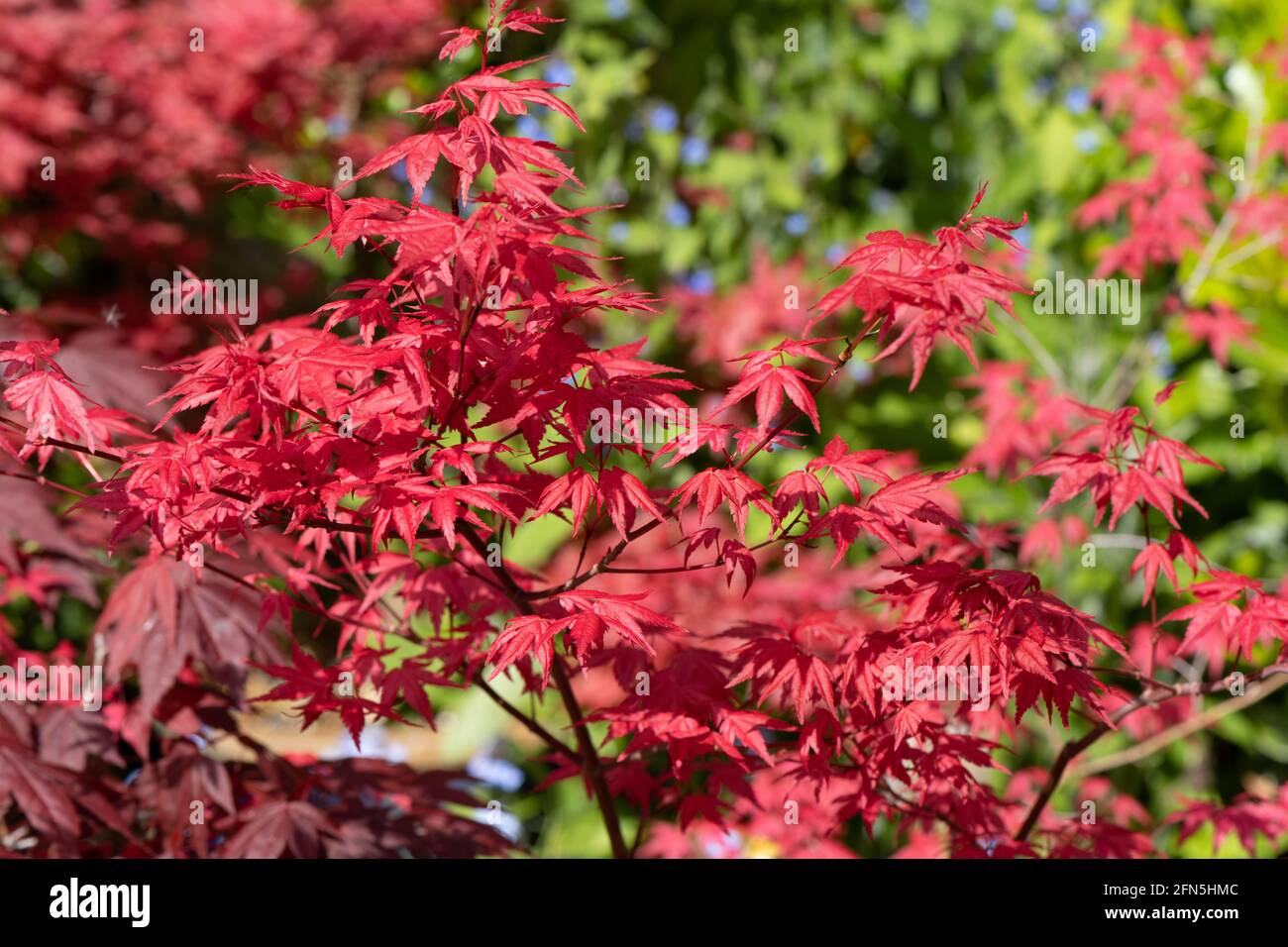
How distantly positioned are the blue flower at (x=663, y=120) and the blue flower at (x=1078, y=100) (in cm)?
132

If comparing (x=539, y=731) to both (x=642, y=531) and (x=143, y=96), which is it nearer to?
(x=642, y=531)

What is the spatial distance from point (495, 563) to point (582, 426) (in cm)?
28

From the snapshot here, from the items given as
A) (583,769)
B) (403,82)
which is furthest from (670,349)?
(583,769)

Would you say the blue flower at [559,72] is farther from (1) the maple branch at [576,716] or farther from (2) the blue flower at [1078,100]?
(1) the maple branch at [576,716]

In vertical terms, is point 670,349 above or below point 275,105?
below

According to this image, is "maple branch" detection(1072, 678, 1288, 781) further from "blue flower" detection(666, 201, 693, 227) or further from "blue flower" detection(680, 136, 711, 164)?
"blue flower" detection(680, 136, 711, 164)

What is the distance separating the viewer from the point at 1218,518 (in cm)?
395

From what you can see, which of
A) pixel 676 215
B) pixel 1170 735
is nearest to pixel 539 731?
pixel 1170 735

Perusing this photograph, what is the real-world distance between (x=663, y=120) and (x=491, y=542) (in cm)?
300

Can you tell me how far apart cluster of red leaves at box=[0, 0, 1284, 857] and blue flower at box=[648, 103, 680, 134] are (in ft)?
9.10

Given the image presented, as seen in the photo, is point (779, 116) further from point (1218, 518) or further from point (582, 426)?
point (582, 426)

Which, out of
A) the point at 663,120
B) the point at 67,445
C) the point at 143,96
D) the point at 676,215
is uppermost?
the point at 663,120

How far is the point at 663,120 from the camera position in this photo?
428cm
